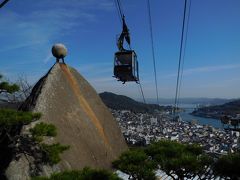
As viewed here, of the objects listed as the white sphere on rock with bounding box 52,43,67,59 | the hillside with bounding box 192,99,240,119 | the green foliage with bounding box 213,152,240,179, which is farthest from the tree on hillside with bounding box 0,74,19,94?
the hillside with bounding box 192,99,240,119

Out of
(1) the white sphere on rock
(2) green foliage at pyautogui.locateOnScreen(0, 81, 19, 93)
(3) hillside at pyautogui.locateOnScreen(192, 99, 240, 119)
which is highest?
(1) the white sphere on rock

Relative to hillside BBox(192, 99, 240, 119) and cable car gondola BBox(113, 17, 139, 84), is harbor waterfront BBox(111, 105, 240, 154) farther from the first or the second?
hillside BBox(192, 99, 240, 119)

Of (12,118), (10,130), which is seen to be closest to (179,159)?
(12,118)

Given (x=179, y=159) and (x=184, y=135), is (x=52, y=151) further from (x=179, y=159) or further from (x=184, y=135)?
(x=184, y=135)

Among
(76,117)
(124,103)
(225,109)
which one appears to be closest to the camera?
(76,117)

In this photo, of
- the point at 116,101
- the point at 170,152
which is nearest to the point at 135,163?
the point at 170,152

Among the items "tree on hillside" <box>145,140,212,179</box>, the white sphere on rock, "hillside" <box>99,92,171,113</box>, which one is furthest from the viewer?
"hillside" <box>99,92,171,113</box>

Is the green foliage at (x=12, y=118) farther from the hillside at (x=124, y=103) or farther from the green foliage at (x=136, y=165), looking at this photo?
the hillside at (x=124, y=103)
